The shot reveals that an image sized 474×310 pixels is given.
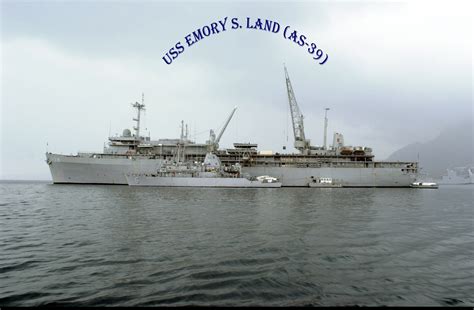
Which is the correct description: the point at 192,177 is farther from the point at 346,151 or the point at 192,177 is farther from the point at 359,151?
the point at 359,151

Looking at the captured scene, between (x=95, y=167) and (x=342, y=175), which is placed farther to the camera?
(x=342, y=175)

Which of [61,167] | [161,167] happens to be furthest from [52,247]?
[61,167]

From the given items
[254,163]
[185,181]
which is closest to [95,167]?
[185,181]

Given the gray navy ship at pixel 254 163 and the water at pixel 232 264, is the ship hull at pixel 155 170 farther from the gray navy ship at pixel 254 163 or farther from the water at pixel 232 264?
the water at pixel 232 264

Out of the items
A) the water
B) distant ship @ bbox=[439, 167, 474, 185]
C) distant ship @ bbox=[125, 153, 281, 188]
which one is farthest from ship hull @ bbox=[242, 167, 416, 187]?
distant ship @ bbox=[439, 167, 474, 185]

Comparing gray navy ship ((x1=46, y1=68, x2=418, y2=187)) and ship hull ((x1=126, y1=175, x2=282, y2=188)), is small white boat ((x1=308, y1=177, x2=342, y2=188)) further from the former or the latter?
ship hull ((x1=126, y1=175, x2=282, y2=188))

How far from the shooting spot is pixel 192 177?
6203cm

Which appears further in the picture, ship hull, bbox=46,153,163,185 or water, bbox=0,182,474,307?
ship hull, bbox=46,153,163,185

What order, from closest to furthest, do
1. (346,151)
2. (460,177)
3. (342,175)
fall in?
(342,175)
(346,151)
(460,177)

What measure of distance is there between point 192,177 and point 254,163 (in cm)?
1913

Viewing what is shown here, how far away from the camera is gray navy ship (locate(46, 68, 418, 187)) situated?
222 feet

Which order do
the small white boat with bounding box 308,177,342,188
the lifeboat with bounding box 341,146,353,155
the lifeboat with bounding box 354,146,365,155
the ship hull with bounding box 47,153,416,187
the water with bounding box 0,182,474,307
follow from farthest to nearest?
the lifeboat with bounding box 354,146,365,155 → the lifeboat with bounding box 341,146,353,155 → the small white boat with bounding box 308,177,342,188 → the ship hull with bounding box 47,153,416,187 → the water with bounding box 0,182,474,307

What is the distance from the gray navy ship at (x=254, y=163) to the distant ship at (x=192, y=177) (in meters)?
4.25

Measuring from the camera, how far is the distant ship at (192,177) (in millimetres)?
61938
